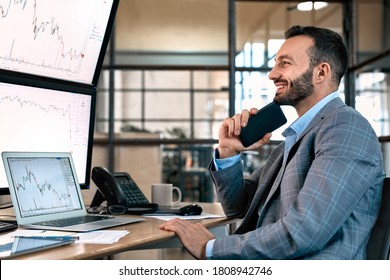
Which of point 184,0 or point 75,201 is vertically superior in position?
point 184,0

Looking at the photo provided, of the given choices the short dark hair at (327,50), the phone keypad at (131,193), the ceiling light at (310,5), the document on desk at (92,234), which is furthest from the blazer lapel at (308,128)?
the ceiling light at (310,5)

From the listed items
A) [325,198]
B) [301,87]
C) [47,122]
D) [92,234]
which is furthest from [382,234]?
[47,122]

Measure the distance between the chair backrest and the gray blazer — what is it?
0.01m

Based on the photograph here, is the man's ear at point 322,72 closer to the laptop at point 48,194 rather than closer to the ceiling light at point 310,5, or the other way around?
the laptop at point 48,194

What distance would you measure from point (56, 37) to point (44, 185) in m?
0.54

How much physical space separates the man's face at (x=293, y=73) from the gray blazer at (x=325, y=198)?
127 mm

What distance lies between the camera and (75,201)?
1.54 meters

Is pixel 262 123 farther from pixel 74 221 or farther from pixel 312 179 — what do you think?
pixel 74 221

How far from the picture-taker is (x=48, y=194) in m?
1.44

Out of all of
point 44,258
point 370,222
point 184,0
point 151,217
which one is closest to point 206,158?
point 184,0

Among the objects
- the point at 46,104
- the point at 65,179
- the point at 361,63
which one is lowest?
the point at 65,179

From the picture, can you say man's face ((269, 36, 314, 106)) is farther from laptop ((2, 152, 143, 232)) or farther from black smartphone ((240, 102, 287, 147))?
laptop ((2, 152, 143, 232))

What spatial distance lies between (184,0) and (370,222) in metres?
2.87
